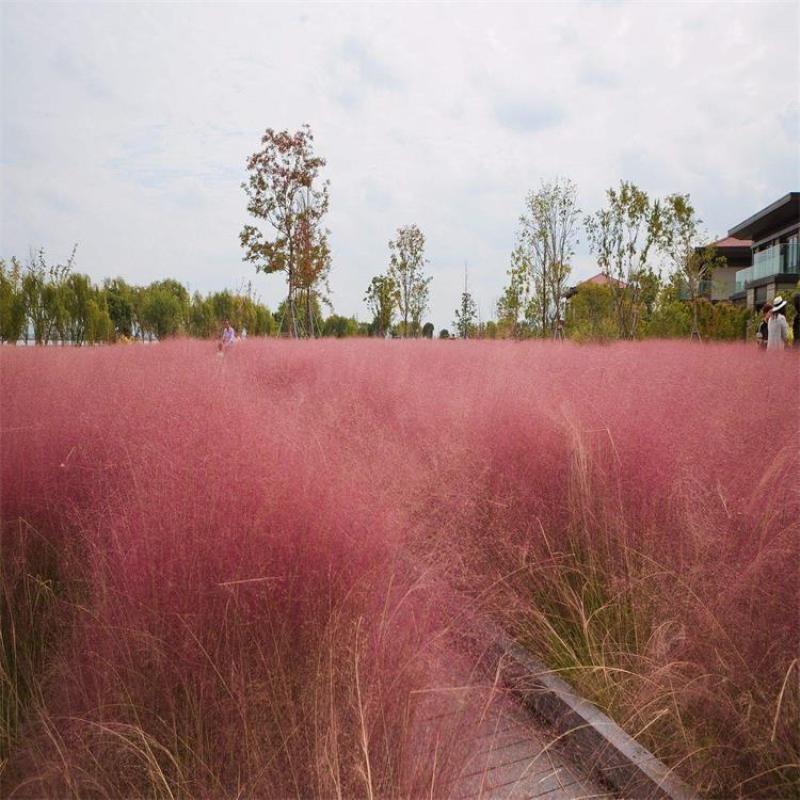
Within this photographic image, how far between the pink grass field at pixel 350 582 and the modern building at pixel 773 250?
32140 millimetres

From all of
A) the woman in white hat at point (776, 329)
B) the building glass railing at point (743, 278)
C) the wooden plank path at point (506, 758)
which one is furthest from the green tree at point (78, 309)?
the building glass railing at point (743, 278)

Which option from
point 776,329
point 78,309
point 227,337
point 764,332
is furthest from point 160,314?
point 776,329

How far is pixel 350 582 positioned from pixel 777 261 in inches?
1519

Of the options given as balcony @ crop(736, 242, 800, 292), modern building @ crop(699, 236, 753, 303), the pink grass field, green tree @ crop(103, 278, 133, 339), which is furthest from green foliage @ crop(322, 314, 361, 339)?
the pink grass field

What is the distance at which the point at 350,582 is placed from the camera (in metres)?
1.99

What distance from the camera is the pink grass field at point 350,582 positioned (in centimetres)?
182

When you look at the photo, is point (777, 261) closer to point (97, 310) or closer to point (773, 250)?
point (773, 250)

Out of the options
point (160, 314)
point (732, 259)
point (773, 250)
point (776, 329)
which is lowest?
point (776, 329)

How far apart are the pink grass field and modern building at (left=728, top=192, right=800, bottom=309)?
3214 cm

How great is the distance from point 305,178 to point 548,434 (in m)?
22.9

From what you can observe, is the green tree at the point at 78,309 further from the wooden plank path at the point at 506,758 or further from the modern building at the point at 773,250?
the modern building at the point at 773,250

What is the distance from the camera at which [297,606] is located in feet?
6.40

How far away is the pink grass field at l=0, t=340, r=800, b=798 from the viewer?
1824 mm

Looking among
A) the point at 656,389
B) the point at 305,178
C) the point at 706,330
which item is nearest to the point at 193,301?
the point at 305,178
